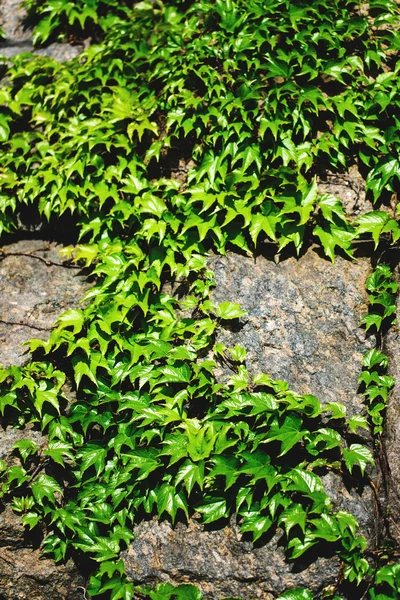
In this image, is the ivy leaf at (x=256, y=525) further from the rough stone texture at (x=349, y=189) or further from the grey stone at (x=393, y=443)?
the rough stone texture at (x=349, y=189)

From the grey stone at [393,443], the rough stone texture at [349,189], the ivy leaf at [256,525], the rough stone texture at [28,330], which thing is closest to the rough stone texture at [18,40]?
the rough stone texture at [28,330]

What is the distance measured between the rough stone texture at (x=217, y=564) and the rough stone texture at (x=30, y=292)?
1.32 m

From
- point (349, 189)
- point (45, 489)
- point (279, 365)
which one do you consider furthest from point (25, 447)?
point (349, 189)

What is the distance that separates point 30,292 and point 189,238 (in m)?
1.14

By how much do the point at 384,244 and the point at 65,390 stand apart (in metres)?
2.11

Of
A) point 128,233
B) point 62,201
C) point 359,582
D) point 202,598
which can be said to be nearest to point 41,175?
point 62,201

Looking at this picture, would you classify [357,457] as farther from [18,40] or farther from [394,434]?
[18,40]

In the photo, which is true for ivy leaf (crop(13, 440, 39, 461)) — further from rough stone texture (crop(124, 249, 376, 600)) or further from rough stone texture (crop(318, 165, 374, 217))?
rough stone texture (crop(318, 165, 374, 217))

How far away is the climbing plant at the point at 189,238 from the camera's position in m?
2.71

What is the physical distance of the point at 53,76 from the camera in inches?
159

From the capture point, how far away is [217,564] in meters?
2.67

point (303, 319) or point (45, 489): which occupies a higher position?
point (303, 319)

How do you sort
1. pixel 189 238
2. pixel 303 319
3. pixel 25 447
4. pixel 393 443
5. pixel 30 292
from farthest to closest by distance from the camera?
pixel 30 292 → pixel 189 238 → pixel 303 319 → pixel 25 447 → pixel 393 443

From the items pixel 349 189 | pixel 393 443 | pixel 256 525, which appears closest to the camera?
pixel 256 525
